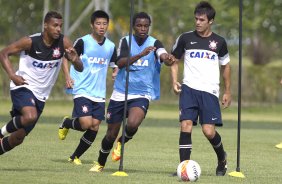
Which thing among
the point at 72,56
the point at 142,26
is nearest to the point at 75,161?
the point at 142,26

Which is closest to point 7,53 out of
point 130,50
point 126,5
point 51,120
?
point 130,50

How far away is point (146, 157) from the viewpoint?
20.2 meters

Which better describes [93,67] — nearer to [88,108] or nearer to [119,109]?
[88,108]

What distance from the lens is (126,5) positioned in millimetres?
65688

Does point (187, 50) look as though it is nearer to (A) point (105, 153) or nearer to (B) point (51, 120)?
(A) point (105, 153)

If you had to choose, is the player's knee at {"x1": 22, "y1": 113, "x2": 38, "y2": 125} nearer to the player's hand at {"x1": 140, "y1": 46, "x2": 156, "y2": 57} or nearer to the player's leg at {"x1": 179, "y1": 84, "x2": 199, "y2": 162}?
the player's hand at {"x1": 140, "y1": 46, "x2": 156, "y2": 57}

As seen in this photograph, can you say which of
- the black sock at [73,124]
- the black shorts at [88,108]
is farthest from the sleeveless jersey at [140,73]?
the black sock at [73,124]

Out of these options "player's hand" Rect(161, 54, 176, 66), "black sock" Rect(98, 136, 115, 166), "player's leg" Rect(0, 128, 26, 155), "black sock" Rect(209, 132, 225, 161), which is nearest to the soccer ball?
"black sock" Rect(209, 132, 225, 161)

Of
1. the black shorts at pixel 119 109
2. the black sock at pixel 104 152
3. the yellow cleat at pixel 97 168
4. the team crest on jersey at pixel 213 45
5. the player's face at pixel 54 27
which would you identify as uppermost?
the player's face at pixel 54 27

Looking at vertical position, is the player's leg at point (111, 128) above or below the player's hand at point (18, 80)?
below

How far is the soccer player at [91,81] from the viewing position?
59.9ft

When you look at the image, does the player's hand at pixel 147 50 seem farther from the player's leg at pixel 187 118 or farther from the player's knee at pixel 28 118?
the player's knee at pixel 28 118

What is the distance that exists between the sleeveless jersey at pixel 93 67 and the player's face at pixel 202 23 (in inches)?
90.0

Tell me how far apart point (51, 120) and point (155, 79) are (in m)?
14.5
